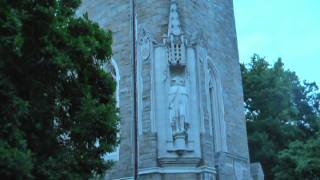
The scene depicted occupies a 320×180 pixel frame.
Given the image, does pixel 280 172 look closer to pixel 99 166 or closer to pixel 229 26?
pixel 229 26

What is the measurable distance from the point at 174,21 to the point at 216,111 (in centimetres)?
368

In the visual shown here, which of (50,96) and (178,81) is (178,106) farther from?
(50,96)

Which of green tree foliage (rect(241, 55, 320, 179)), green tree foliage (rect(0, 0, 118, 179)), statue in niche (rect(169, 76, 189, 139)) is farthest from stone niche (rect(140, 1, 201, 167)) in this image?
green tree foliage (rect(241, 55, 320, 179))

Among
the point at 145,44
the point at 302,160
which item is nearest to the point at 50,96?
the point at 145,44

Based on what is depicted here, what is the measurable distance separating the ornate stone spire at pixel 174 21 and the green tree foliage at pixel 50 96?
4.72 meters

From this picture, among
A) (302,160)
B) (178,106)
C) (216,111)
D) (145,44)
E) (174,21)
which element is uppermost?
(174,21)

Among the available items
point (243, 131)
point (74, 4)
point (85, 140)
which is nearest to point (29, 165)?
point (85, 140)

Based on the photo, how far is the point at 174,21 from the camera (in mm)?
14102

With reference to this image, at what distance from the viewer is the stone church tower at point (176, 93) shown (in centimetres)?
1307

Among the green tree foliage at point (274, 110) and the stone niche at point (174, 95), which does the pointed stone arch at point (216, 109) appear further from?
the green tree foliage at point (274, 110)

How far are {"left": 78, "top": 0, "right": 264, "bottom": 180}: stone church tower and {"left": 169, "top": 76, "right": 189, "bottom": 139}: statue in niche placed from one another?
0.03 m

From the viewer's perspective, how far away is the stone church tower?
1307cm

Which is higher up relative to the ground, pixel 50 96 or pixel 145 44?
pixel 145 44

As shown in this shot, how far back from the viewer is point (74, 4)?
31.4 ft
